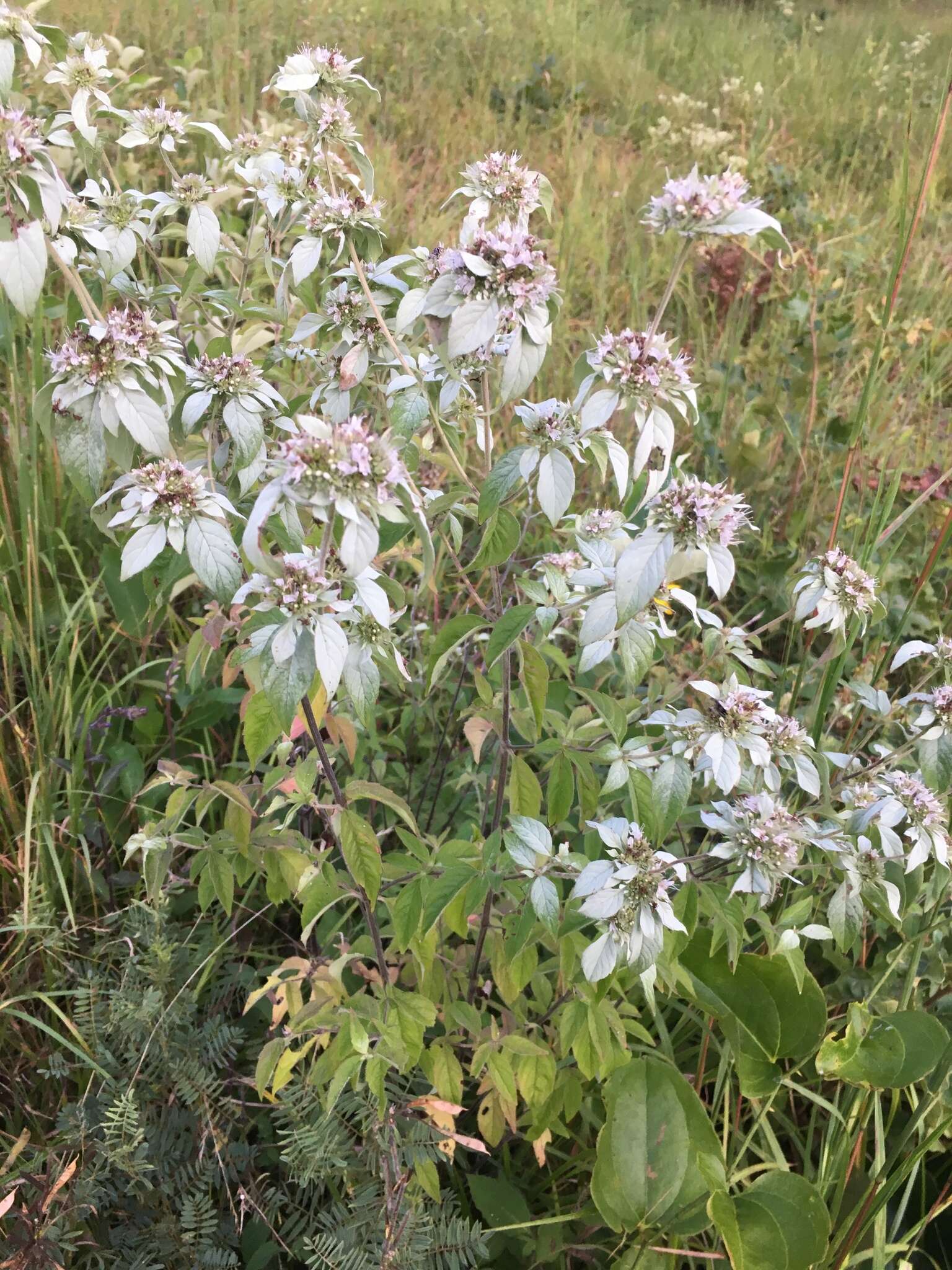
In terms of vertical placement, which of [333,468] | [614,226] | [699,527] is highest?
[333,468]

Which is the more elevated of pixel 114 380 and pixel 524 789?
pixel 114 380

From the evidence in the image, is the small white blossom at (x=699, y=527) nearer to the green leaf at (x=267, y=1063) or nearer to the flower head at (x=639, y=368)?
the flower head at (x=639, y=368)

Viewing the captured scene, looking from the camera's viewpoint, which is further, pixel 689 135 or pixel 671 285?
pixel 689 135

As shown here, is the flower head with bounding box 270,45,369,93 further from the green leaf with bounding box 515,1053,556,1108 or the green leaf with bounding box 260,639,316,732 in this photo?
the green leaf with bounding box 515,1053,556,1108

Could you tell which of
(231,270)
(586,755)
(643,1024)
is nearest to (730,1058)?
(643,1024)

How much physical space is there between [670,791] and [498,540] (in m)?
0.41

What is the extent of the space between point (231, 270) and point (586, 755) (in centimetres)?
134

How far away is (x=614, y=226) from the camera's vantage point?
13.7 ft

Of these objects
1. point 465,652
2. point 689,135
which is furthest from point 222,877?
point 689,135

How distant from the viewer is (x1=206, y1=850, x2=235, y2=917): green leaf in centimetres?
129

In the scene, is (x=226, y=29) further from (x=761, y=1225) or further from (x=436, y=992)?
(x=761, y=1225)

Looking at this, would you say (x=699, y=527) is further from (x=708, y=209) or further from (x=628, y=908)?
(x=628, y=908)

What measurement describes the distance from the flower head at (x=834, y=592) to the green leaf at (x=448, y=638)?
488mm

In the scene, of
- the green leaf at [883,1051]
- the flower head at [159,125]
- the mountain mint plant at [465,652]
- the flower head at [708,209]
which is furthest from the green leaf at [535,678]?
→ the flower head at [159,125]
